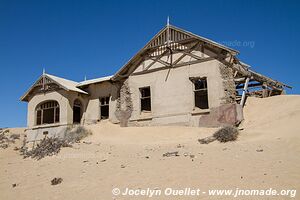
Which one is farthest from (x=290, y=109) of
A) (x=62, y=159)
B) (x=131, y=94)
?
(x=62, y=159)

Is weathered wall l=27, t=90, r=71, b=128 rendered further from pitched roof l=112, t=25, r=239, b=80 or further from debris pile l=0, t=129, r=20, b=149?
pitched roof l=112, t=25, r=239, b=80

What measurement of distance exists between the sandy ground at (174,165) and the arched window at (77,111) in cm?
683

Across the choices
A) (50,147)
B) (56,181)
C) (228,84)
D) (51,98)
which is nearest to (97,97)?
(51,98)

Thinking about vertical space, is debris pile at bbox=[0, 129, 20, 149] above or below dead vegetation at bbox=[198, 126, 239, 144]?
below

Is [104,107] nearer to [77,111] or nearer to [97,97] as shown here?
[97,97]

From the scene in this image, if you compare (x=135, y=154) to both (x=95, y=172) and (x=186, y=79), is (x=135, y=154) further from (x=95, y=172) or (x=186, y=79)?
(x=186, y=79)

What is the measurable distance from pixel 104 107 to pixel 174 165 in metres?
15.0

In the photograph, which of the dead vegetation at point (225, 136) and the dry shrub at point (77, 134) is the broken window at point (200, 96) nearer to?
the dry shrub at point (77, 134)

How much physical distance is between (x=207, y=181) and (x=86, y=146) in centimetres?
928

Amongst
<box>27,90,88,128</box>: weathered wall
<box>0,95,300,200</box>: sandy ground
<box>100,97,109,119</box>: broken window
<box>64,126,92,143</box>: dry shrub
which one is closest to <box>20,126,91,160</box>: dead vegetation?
<box>64,126,92,143</box>: dry shrub

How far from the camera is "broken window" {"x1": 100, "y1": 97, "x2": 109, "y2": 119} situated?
22.6m

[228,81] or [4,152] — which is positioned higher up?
[228,81]

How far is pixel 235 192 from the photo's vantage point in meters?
6.66

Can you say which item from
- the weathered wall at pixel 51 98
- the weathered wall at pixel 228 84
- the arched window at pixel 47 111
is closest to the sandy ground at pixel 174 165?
the weathered wall at pixel 228 84
